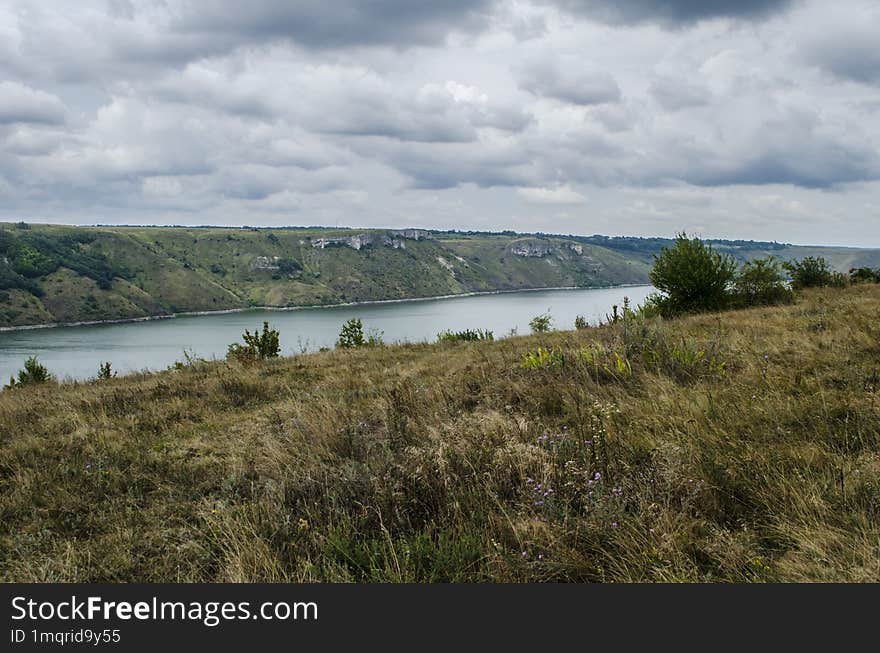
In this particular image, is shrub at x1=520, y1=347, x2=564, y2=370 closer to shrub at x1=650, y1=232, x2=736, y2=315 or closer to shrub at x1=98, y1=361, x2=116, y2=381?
shrub at x1=98, y1=361, x2=116, y2=381

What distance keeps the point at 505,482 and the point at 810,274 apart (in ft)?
91.3

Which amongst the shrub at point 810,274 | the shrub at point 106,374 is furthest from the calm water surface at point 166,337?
the shrub at point 106,374

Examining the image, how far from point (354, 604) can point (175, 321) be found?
14816cm

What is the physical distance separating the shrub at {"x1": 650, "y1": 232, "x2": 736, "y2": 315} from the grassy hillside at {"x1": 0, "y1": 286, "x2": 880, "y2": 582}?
12474mm

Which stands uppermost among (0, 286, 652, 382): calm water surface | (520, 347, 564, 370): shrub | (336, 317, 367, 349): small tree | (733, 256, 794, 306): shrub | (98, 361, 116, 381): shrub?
(733, 256, 794, 306): shrub

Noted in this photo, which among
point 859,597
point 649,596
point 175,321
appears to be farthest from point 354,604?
point 175,321

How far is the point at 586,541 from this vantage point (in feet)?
9.97

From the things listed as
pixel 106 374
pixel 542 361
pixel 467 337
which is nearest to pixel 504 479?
pixel 542 361

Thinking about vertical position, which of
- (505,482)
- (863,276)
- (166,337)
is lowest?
(166,337)

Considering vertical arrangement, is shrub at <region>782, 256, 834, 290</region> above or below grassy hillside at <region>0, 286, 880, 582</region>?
above

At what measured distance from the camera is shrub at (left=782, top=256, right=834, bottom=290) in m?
24.9

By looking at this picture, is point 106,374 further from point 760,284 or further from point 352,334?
point 760,284

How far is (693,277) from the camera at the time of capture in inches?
763

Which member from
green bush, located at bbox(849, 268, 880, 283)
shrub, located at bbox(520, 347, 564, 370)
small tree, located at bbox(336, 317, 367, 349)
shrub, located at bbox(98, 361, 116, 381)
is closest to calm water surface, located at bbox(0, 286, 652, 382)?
green bush, located at bbox(849, 268, 880, 283)
